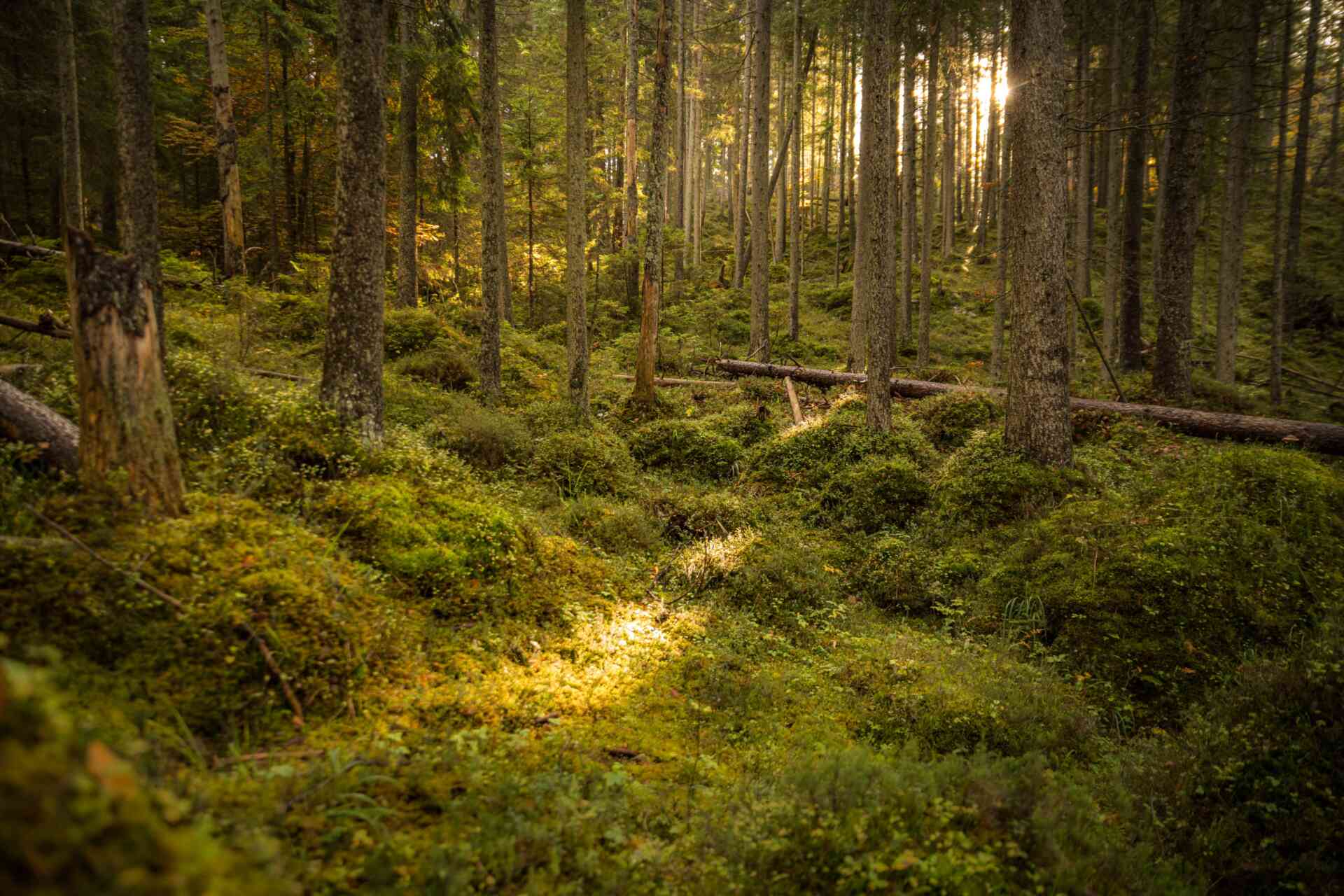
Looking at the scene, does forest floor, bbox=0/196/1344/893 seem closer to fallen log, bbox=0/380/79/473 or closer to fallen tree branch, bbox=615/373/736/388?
fallen log, bbox=0/380/79/473

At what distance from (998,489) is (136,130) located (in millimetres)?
13207

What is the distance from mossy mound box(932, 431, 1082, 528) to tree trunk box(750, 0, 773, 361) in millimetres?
11431

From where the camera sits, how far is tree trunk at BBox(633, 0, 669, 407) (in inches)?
485

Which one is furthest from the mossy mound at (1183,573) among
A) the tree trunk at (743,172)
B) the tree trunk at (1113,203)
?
the tree trunk at (743,172)

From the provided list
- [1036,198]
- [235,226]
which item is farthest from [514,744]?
[235,226]

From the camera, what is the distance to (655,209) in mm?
12688

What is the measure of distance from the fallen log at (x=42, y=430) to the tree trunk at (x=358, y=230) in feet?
8.16

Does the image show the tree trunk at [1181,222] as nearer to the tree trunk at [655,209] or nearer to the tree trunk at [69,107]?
the tree trunk at [655,209]

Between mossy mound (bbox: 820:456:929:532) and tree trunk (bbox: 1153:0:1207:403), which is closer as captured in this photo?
mossy mound (bbox: 820:456:929:532)

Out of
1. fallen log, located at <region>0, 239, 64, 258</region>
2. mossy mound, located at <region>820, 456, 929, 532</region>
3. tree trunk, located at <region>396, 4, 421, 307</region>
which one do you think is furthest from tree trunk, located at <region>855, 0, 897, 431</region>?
fallen log, located at <region>0, 239, 64, 258</region>

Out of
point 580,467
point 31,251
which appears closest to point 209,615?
point 580,467

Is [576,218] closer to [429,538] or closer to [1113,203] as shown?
[429,538]

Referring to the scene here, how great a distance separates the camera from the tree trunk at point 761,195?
19844 mm

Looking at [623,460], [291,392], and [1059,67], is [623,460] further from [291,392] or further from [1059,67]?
[1059,67]
